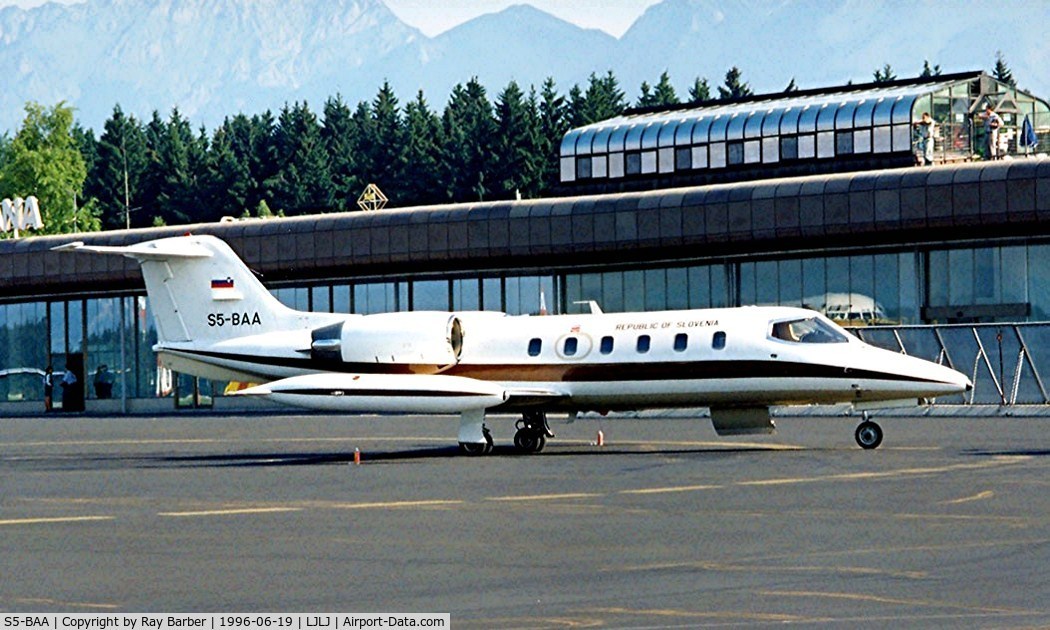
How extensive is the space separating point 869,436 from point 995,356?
17.6 m

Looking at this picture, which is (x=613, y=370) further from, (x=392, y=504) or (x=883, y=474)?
(x=392, y=504)

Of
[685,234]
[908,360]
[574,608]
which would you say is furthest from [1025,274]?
[574,608]

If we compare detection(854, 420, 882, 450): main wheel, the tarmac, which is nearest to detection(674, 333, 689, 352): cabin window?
the tarmac

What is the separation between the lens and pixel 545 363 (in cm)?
3497

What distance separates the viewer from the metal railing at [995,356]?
155ft

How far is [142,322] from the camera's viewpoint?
7206cm

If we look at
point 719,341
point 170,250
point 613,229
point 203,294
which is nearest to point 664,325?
point 719,341

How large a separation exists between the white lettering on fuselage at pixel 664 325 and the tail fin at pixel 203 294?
→ 7488 mm

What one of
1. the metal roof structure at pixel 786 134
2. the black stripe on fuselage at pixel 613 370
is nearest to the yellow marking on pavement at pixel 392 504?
the black stripe on fuselage at pixel 613 370

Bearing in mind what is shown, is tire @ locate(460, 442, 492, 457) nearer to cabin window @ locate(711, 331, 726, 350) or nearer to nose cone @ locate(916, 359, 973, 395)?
cabin window @ locate(711, 331, 726, 350)

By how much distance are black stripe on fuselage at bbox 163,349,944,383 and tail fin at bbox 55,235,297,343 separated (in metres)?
0.74

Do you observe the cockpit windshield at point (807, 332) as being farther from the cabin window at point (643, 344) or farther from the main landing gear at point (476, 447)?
the main landing gear at point (476, 447)

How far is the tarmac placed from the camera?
47.0ft

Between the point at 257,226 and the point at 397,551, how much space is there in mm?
51318
